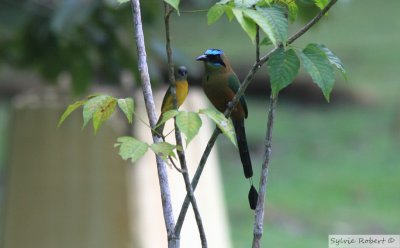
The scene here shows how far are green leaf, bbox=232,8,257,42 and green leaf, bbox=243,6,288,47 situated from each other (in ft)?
0.04

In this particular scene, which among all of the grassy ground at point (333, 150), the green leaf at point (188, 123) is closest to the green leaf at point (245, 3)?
the green leaf at point (188, 123)

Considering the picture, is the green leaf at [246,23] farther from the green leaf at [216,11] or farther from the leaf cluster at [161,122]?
the leaf cluster at [161,122]

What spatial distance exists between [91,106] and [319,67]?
0.42 m

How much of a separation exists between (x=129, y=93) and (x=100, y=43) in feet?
1.80

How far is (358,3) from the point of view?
14039 millimetres

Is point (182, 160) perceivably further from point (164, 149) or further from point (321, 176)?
point (321, 176)

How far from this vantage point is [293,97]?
1079 centimetres

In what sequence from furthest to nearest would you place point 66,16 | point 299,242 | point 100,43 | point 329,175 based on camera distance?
point 329,175 → point 299,242 → point 100,43 → point 66,16

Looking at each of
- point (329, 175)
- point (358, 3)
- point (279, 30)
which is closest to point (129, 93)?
point (279, 30)

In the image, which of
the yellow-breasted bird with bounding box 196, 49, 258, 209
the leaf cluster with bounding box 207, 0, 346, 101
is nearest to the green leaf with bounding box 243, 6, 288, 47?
the leaf cluster with bounding box 207, 0, 346, 101

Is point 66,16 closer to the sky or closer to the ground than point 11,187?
closer to the sky

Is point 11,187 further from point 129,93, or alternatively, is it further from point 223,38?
point 223,38

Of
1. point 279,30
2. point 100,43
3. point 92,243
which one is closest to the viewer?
point 279,30

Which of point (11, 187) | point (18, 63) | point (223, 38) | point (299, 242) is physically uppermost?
point (223, 38)
